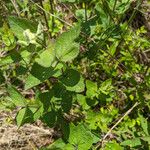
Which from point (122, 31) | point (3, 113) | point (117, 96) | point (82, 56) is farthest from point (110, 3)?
point (3, 113)

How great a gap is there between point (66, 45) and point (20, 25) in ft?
0.57

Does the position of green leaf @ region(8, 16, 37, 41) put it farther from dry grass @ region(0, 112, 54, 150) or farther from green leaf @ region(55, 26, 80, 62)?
dry grass @ region(0, 112, 54, 150)

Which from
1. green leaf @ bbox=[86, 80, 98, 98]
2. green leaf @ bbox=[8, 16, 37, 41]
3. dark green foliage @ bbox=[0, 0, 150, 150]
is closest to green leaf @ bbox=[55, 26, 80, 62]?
dark green foliage @ bbox=[0, 0, 150, 150]

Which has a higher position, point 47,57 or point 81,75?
point 47,57

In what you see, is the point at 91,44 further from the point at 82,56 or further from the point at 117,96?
the point at 117,96

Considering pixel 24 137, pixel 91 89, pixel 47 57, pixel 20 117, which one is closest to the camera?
pixel 47 57

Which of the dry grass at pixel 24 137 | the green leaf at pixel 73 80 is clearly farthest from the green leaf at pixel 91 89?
the dry grass at pixel 24 137

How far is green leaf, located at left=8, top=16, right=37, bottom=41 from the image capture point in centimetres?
130

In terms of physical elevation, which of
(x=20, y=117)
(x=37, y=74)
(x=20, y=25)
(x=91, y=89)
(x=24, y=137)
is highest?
(x=20, y=25)

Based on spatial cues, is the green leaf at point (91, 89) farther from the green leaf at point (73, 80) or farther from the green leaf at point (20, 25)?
the green leaf at point (20, 25)

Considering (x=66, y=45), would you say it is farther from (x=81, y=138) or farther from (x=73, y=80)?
(x=81, y=138)

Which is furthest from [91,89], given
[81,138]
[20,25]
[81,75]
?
[20,25]

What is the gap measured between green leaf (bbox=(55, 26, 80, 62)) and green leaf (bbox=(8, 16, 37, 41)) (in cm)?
10

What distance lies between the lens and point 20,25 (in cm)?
131
